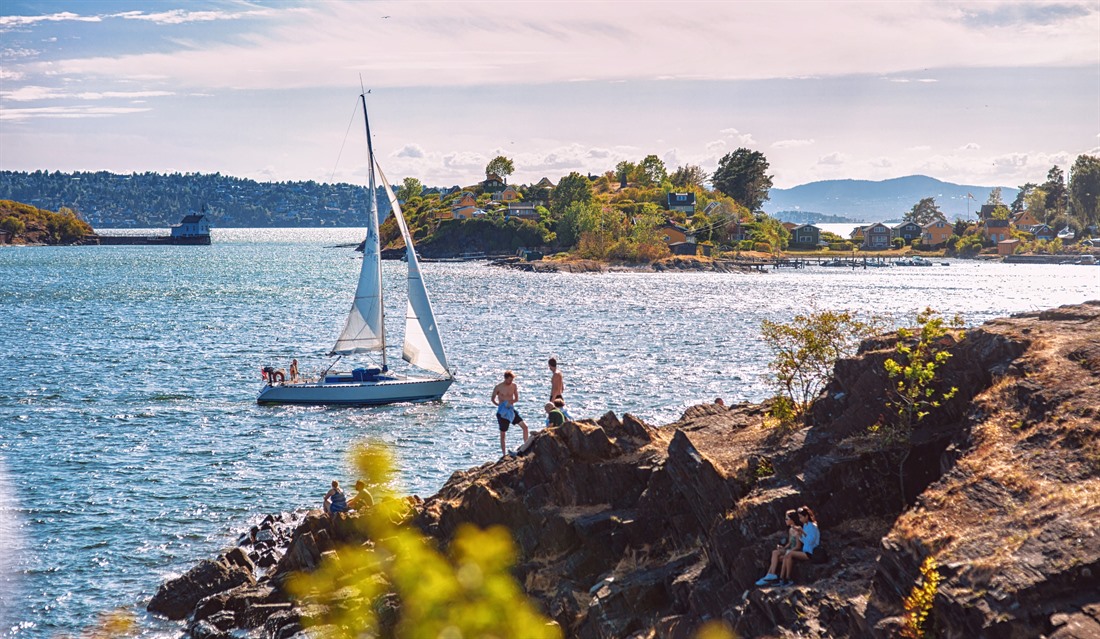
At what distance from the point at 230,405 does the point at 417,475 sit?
18.6m

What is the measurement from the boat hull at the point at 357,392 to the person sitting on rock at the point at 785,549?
36.1 m

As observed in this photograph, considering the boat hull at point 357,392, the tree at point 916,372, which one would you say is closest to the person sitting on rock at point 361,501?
the tree at point 916,372

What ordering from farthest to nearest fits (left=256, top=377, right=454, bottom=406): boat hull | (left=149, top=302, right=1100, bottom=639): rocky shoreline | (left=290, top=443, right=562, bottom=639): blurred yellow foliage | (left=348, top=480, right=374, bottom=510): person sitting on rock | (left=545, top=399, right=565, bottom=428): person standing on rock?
1. (left=256, top=377, right=454, bottom=406): boat hull
2. (left=348, top=480, right=374, bottom=510): person sitting on rock
3. (left=545, top=399, right=565, bottom=428): person standing on rock
4. (left=290, top=443, right=562, bottom=639): blurred yellow foliage
5. (left=149, top=302, right=1100, bottom=639): rocky shoreline

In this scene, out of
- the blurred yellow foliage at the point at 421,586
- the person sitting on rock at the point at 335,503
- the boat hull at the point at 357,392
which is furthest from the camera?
the boat hull at the point at 357,392

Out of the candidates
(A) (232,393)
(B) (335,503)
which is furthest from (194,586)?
(A) (232,393)

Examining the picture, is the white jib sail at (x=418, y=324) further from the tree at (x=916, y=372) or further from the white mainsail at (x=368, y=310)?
the tree at (x=916, y=372)

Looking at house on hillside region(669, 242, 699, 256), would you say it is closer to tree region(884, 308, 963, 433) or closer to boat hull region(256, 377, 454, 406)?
boat hull region(256, 377, 454, 406)

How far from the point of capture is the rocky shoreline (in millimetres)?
14211

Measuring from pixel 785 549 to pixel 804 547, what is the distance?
0.35m

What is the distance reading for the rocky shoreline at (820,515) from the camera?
1421 cm

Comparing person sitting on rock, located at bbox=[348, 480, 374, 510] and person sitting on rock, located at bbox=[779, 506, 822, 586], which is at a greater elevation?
person sitting on rock, located at bbox=[779, 506, 822, 586]

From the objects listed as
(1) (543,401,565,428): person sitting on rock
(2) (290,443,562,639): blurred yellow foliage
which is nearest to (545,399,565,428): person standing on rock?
(1) (543,401,565,428): person sitting on rock

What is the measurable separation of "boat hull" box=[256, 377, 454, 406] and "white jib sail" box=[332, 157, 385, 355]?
100 inches

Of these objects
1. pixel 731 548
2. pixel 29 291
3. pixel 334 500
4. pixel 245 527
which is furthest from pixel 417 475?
pixel 29 291
